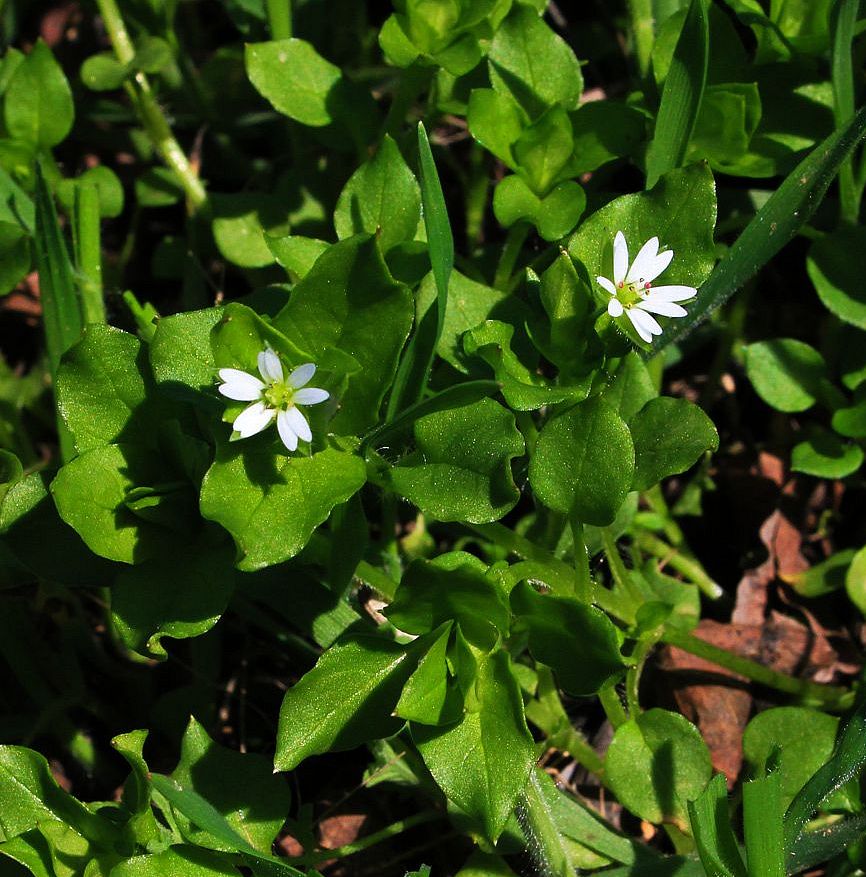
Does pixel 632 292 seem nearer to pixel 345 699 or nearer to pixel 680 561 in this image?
pixel 345 699

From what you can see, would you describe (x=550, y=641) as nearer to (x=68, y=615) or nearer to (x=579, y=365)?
(x=579, y=365)

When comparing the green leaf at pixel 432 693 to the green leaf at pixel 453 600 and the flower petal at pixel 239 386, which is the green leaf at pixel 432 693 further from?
the flower petal at pixel 239 386

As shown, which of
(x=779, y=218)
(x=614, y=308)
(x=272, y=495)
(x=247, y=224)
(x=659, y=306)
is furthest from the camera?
(x=247, y=224)

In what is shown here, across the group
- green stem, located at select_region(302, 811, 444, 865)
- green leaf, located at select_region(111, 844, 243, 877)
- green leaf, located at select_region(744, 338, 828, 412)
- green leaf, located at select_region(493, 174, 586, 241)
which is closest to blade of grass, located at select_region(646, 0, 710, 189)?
green leaf, located at select_region(493, 174, 586, 241)

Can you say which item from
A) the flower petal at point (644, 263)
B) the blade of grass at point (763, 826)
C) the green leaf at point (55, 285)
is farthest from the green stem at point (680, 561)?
the green leaf at point (55, 285)

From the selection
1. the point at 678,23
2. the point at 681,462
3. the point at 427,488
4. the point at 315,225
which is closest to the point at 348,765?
the point at 427,488

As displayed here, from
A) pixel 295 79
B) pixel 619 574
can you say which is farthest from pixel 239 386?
pixel 295 79
